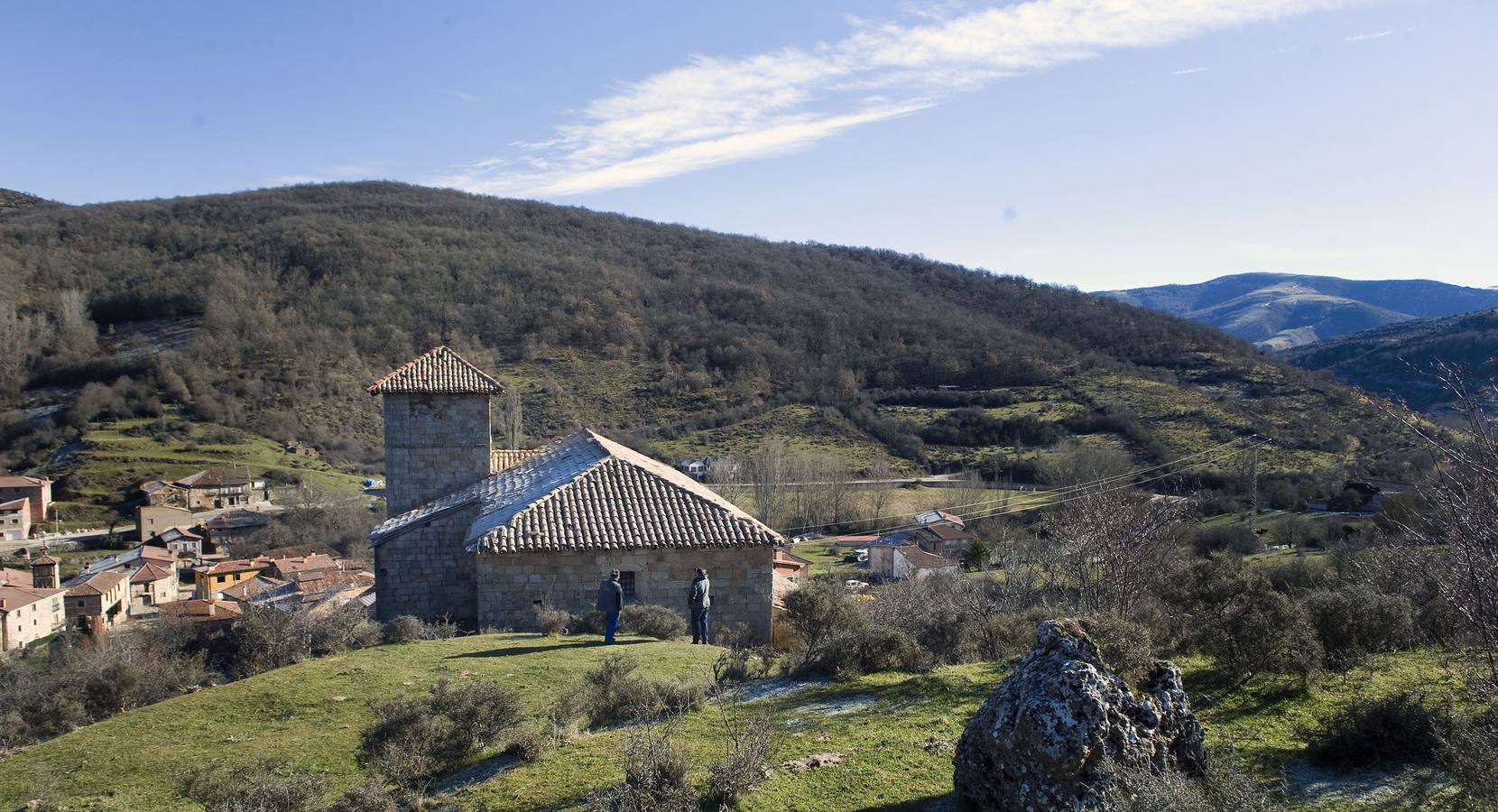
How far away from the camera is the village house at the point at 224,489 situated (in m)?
54.6

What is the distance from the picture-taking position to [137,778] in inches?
281

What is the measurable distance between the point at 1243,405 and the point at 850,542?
1401 inches

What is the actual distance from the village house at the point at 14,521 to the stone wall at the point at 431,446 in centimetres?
4857

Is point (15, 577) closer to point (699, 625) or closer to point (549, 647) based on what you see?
point (549, 647)

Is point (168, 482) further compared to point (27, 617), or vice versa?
point (168, 482)

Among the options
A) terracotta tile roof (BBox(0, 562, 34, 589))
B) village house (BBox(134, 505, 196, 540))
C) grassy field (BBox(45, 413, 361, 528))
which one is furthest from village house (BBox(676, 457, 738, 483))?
terracotta tile roof (BBox(0, 562, 34, 589))

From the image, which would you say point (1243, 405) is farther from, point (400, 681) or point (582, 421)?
point (400, 681)

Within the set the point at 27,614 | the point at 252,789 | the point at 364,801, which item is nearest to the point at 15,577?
the point at 27,614

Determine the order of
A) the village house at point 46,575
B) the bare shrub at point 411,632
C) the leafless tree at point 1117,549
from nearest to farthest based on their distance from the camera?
the leafless tree at point 1117,549, the bare shrub at point 411,632, the village house at point 46,575

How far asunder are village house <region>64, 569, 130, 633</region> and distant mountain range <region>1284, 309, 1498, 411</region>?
58072mm

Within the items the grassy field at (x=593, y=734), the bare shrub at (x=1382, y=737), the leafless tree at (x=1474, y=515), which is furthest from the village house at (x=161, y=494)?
the leafless tree at (x=1474, y=515)

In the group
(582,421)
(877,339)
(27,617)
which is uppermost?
(877,339)

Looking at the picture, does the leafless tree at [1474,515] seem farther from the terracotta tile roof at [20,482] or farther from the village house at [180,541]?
the terracotta tile roof at [20,482]

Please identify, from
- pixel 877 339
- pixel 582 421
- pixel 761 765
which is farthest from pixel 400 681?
pixel 877 339
